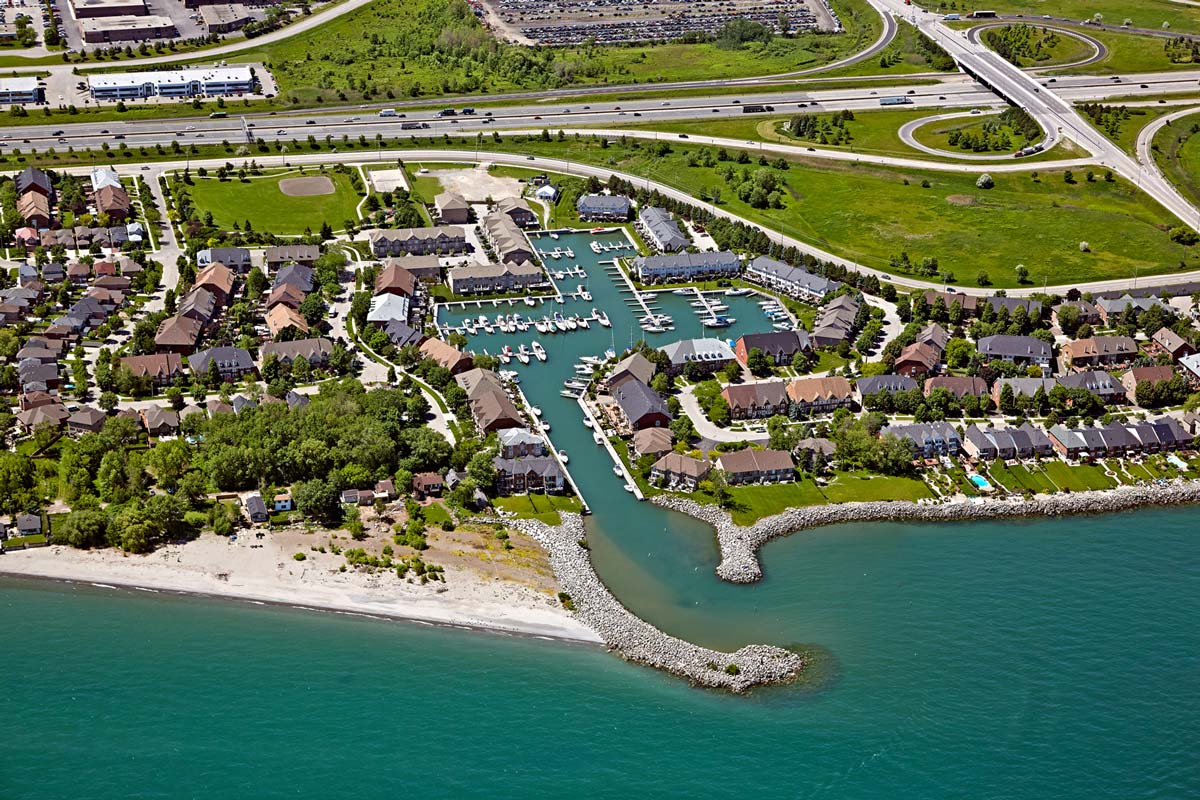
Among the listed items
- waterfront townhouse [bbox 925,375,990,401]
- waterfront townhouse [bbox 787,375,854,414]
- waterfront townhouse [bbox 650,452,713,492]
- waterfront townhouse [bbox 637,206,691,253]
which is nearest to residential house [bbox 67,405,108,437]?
waterfront townhouse [bbox 650,452,713,492]

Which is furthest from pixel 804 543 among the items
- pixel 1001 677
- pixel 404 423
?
pixel 404 423

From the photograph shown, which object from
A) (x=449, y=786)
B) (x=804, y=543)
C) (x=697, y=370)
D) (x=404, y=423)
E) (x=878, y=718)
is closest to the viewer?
(x=449, y=786)

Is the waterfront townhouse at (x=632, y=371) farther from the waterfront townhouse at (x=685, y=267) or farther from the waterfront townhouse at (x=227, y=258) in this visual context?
the waterfront townhouse at (x=227, y=258)

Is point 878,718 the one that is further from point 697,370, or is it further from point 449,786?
point 697,370

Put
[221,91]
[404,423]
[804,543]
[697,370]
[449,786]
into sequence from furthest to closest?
1. [221,91]
2. [697,370]
3. [404,423]
4. [804,543]
5. [449,786]

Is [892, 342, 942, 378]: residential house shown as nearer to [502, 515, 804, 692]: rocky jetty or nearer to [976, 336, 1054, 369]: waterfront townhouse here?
[976, 336, 1054, 369]: waterfront townhouse

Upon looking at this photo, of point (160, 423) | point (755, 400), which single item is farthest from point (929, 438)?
point (160, 423)

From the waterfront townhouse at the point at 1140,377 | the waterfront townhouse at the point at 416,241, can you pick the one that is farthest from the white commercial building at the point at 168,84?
the waterfront townhouse at the point at 1140,377
